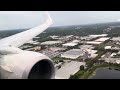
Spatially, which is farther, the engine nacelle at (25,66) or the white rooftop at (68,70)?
the white rooftop at (68,70)

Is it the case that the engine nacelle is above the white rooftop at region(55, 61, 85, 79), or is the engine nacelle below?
above

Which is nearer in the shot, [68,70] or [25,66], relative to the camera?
[25,66]

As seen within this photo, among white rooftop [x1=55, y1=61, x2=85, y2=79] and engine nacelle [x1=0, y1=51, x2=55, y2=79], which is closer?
engine nacelle [x1=0, y1=51, x2=55, y2=79]

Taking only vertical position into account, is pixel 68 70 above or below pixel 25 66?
below

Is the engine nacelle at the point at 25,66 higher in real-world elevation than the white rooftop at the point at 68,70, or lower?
higher
